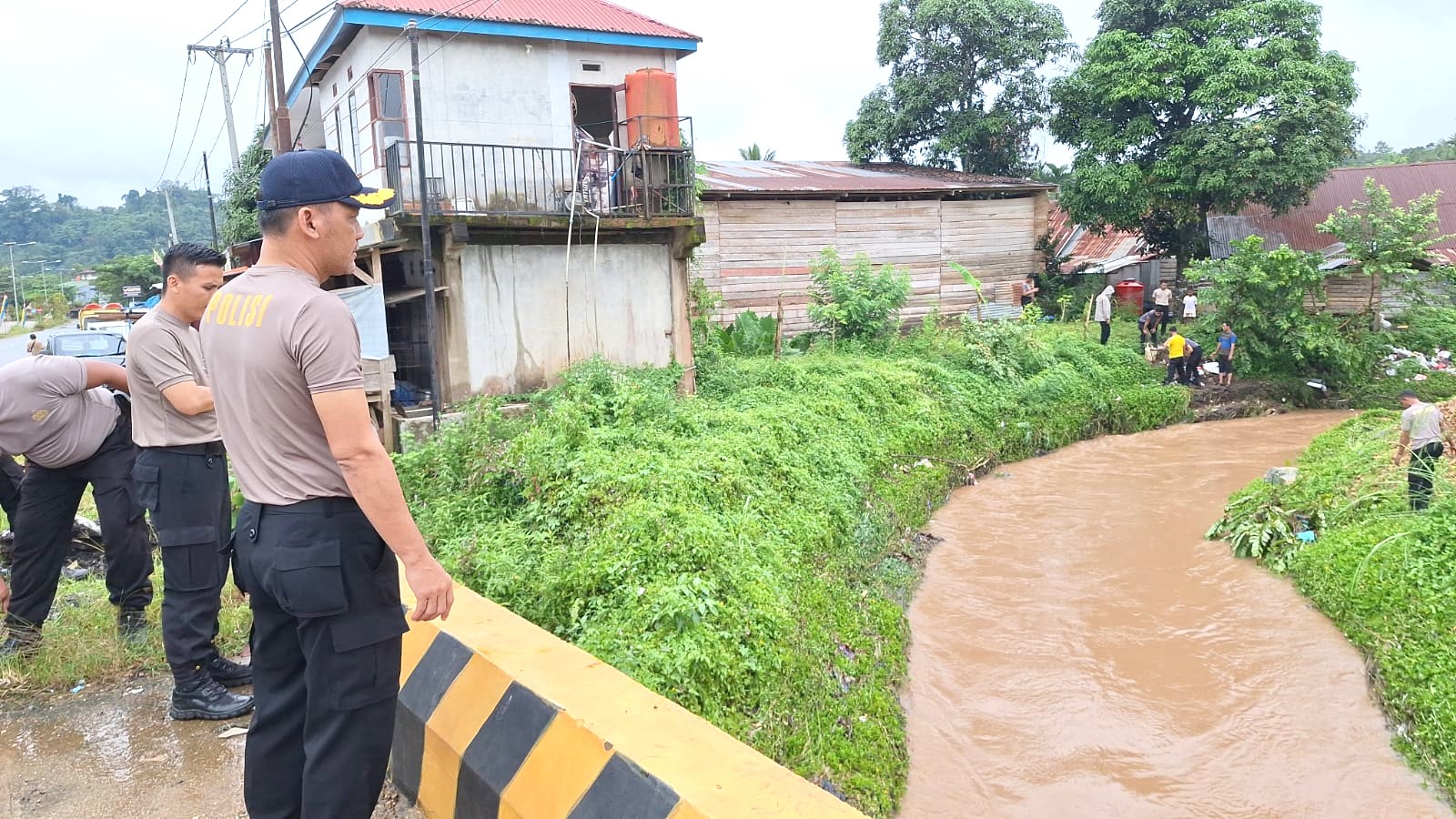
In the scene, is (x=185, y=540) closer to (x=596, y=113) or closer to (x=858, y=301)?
(x=596, y=113)

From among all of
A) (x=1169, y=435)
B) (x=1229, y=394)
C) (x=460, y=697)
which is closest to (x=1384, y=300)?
(x=1229, y=394)

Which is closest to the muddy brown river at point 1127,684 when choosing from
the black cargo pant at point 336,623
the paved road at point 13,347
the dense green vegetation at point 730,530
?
the dense green vegetation at point 730,530

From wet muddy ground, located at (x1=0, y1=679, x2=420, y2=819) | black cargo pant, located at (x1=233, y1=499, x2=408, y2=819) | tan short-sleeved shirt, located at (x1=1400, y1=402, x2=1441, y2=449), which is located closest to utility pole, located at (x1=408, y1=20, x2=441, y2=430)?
wet muddy ground, located at (x1=0, y1=679, x2=420, y2=819)

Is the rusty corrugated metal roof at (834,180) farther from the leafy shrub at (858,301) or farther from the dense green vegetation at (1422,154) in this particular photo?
the dense green vegetation at (1422,154)

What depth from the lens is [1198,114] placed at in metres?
19.2

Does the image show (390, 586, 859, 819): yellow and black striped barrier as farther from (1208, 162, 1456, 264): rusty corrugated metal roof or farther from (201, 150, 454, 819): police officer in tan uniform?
(1208, 162, 1456, 264): rusty corrugated metal roof

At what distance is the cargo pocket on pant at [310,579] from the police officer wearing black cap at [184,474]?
5.15ft

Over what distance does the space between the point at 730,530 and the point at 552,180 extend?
6430 mm

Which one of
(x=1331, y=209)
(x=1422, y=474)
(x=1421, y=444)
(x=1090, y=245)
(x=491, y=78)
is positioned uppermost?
(x=491, y=78)

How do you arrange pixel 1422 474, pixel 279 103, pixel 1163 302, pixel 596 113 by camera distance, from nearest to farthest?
1. pixel 1422 474
2. pixel 596 113
3. pixel 279 103
4. pixel 1163 302

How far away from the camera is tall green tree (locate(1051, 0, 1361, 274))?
17.8 metres

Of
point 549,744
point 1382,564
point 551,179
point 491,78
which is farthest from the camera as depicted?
point 551,179

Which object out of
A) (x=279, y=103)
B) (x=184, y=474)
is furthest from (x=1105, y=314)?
(x=184, y=474)

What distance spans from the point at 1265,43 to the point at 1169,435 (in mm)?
9184
